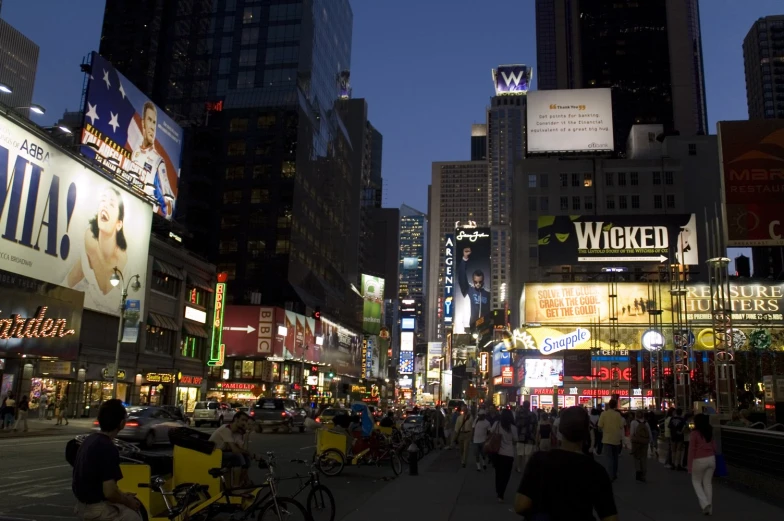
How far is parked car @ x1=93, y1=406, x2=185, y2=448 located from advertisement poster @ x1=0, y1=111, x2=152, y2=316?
592 inches

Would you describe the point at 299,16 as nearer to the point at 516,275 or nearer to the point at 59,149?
the point at 516,275

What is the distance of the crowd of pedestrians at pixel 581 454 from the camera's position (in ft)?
15.1

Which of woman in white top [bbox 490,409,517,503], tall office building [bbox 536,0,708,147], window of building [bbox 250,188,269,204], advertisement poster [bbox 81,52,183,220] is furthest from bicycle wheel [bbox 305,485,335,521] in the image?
tall office building [bbox 536,0,708,147]

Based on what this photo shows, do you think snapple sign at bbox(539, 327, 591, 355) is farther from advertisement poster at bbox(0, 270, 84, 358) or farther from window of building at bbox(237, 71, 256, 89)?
window of building at bbox(237, 71, 256, 89)

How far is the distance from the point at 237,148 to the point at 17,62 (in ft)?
330

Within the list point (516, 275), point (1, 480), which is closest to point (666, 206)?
point (516, 275)

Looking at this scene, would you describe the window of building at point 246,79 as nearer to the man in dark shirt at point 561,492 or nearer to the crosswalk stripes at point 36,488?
the crosswalk stripes at point 36,488

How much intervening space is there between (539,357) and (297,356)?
32749mm

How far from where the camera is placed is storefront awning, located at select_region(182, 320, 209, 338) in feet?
187

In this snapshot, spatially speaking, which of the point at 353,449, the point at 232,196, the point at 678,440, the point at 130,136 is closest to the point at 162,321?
the point at 130,136

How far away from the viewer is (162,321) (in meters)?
52.6

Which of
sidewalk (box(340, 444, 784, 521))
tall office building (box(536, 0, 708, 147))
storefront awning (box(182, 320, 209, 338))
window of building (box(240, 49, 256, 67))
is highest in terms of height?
tall office building (box(536, 0, 708, 147))

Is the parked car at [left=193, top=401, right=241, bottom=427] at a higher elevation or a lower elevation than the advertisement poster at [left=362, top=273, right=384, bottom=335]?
lower

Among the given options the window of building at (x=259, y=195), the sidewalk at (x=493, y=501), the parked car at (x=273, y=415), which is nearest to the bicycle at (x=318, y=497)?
the sidewalk at (x=493, y=501)
